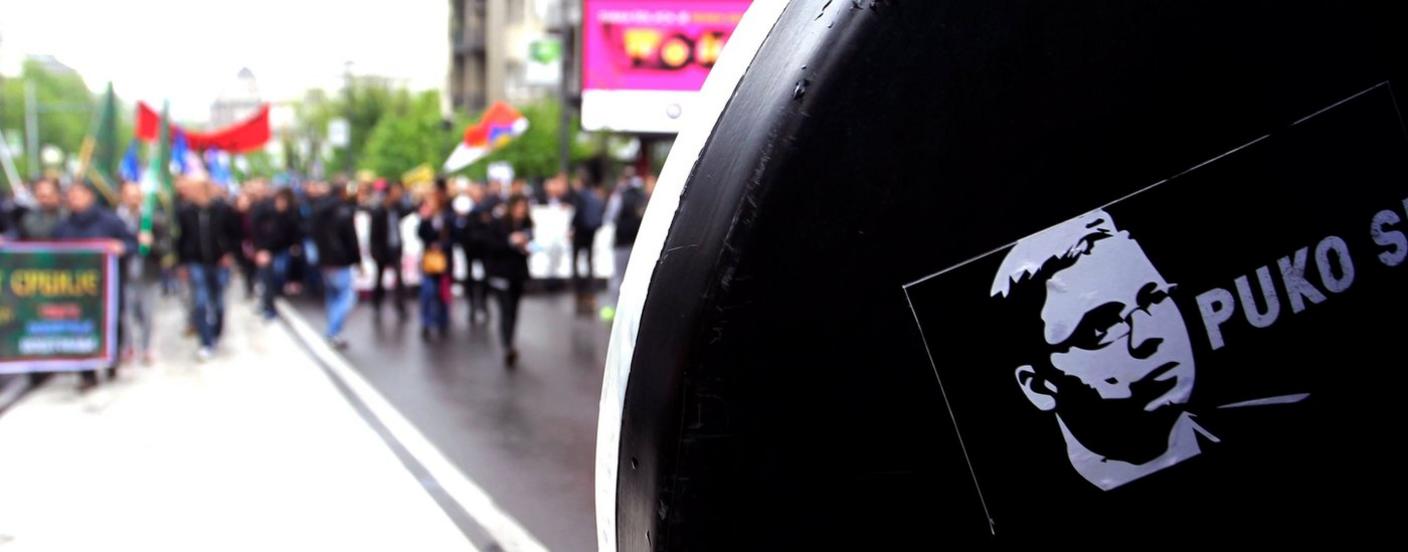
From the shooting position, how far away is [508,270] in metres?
13.1

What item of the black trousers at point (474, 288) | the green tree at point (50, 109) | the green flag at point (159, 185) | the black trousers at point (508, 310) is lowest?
the black trousers at point (508, 310)

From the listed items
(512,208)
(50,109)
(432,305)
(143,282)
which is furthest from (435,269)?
(50,109)

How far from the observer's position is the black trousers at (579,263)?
17.7 meters

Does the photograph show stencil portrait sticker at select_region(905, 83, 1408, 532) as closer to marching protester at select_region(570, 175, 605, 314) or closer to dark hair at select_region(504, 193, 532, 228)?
dark hair at select_region(504, 193, 532, 228)

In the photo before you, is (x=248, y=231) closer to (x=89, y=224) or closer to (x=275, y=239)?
(x=275, y=239)

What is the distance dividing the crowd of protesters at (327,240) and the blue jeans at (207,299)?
0.5 inches

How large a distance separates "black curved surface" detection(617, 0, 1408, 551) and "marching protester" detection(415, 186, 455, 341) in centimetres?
1280

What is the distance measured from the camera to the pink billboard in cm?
1037

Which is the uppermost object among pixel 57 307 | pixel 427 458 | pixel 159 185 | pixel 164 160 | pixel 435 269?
pixel 164 160

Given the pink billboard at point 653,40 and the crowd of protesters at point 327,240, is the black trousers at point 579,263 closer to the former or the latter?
the crowd of protesters at point 327,240

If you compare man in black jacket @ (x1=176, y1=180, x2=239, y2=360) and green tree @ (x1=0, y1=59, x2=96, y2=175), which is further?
green tree @ (x1=0, y1=59, x2=96, y2=175)

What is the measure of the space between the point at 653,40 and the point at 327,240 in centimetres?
555

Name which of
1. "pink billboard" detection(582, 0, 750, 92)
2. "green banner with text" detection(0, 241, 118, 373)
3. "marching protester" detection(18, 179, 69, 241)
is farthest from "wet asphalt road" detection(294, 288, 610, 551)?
"marching protester" detection(18, 179, 69, 241)

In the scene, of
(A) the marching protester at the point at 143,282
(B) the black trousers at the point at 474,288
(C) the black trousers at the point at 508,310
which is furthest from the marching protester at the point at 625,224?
(A) the marching protester at the point at 143,282
